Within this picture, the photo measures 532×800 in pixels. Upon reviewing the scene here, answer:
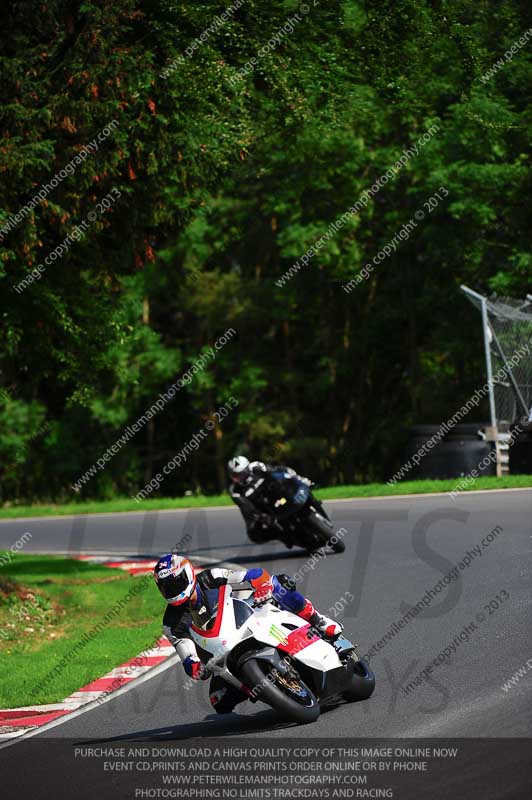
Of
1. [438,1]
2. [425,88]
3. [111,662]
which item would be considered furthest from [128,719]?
[425,88]

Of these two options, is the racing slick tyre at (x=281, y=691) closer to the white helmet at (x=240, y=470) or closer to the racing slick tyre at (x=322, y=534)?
the racing slick tyre at (x=322, y=534)

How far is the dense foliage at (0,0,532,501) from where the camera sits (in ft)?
48.6

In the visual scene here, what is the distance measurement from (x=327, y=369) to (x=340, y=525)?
24340 mm

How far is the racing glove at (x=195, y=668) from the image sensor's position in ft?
Answer: 25.9

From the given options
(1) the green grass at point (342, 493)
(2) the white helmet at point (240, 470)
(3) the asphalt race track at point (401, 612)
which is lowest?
(1) the green grass at point (342, 493)

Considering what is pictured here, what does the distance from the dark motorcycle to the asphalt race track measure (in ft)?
1.03

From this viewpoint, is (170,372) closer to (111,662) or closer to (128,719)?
(111,662)

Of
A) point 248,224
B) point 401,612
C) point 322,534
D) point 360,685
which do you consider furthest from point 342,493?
point 248,224

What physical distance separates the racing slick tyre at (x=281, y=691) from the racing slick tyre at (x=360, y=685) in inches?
19.9

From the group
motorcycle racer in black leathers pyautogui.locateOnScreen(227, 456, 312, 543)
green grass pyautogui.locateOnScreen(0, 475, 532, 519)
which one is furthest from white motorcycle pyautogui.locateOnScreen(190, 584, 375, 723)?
green grass pyautogui.locateOnScreen(0, 475, 532, 519)

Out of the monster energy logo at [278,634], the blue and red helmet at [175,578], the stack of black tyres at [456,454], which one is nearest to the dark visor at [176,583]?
the blue and red helmet at [175,578]

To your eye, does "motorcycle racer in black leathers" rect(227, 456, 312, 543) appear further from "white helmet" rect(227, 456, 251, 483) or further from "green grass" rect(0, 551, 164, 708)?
"green grass" rect(0, 551, 164, 708)

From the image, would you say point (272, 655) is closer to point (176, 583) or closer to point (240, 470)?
point (176, 583)

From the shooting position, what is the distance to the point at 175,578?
8.08 metres
